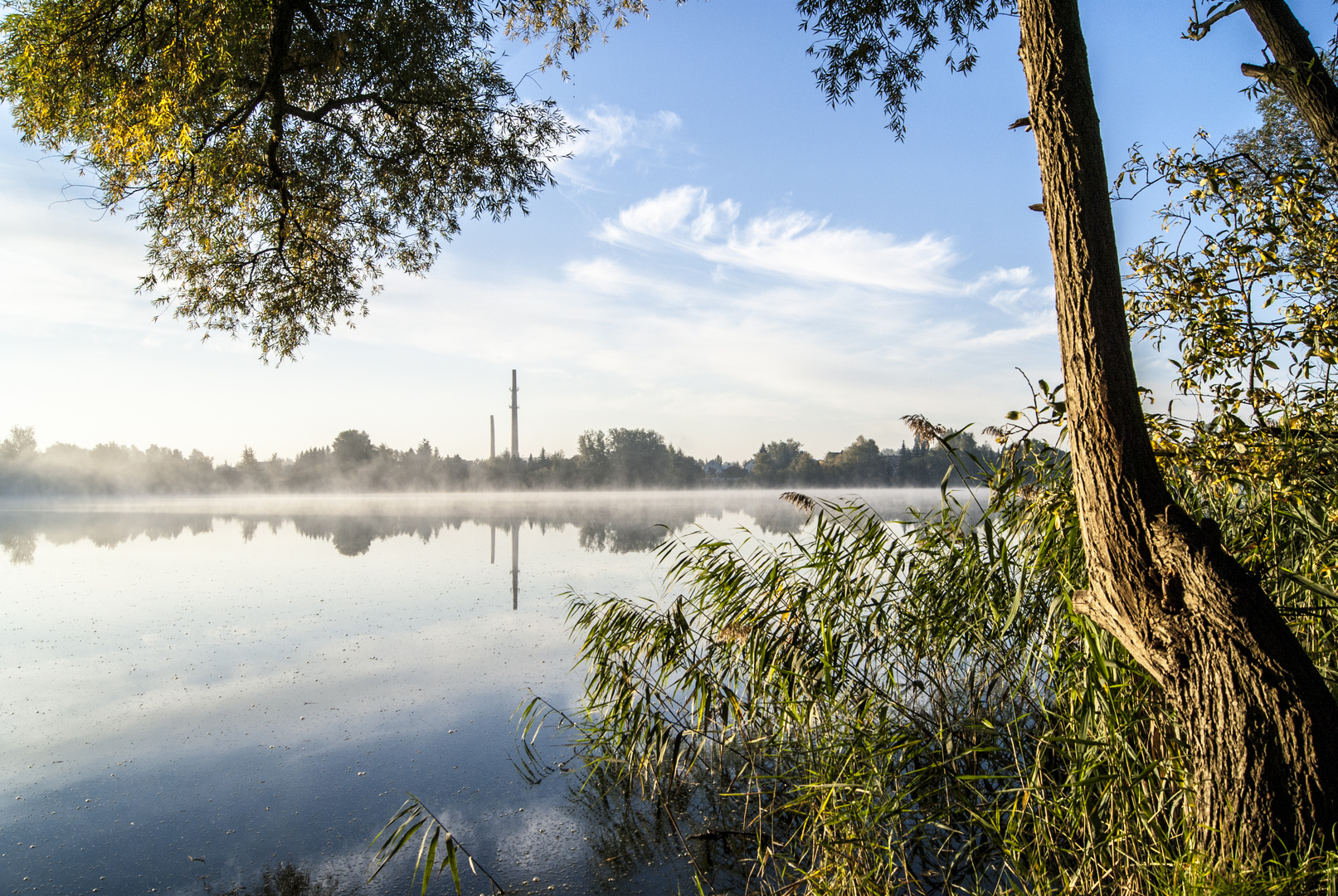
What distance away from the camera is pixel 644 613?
489 centimetres

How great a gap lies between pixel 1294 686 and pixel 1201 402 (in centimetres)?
151

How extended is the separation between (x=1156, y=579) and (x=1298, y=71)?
8.75 feet

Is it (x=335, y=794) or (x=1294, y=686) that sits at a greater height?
(x=1294, y=686)

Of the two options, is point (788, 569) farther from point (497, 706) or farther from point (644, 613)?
point (497, 706)

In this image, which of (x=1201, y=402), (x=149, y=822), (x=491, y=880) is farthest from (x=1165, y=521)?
(x=149, y=822)

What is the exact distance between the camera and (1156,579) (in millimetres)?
2225

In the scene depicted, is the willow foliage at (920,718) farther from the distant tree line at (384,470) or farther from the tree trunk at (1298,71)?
the distant tree line at (384,470)

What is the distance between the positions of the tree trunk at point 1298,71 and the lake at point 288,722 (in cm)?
433

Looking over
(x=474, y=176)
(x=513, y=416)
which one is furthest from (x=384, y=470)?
(x=474, y=176)

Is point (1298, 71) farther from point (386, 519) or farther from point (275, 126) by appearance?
point (386, 519)

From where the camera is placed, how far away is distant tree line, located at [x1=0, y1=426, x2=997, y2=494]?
4397 cm

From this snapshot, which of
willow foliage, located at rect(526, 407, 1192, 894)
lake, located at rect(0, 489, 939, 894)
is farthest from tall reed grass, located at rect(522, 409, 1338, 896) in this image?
lake, located at rect(0, 489, 939, 894)

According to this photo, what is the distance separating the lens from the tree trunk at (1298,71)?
3.27m

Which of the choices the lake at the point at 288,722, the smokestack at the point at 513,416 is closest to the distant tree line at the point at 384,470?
the smokestack at the point at 513,416
